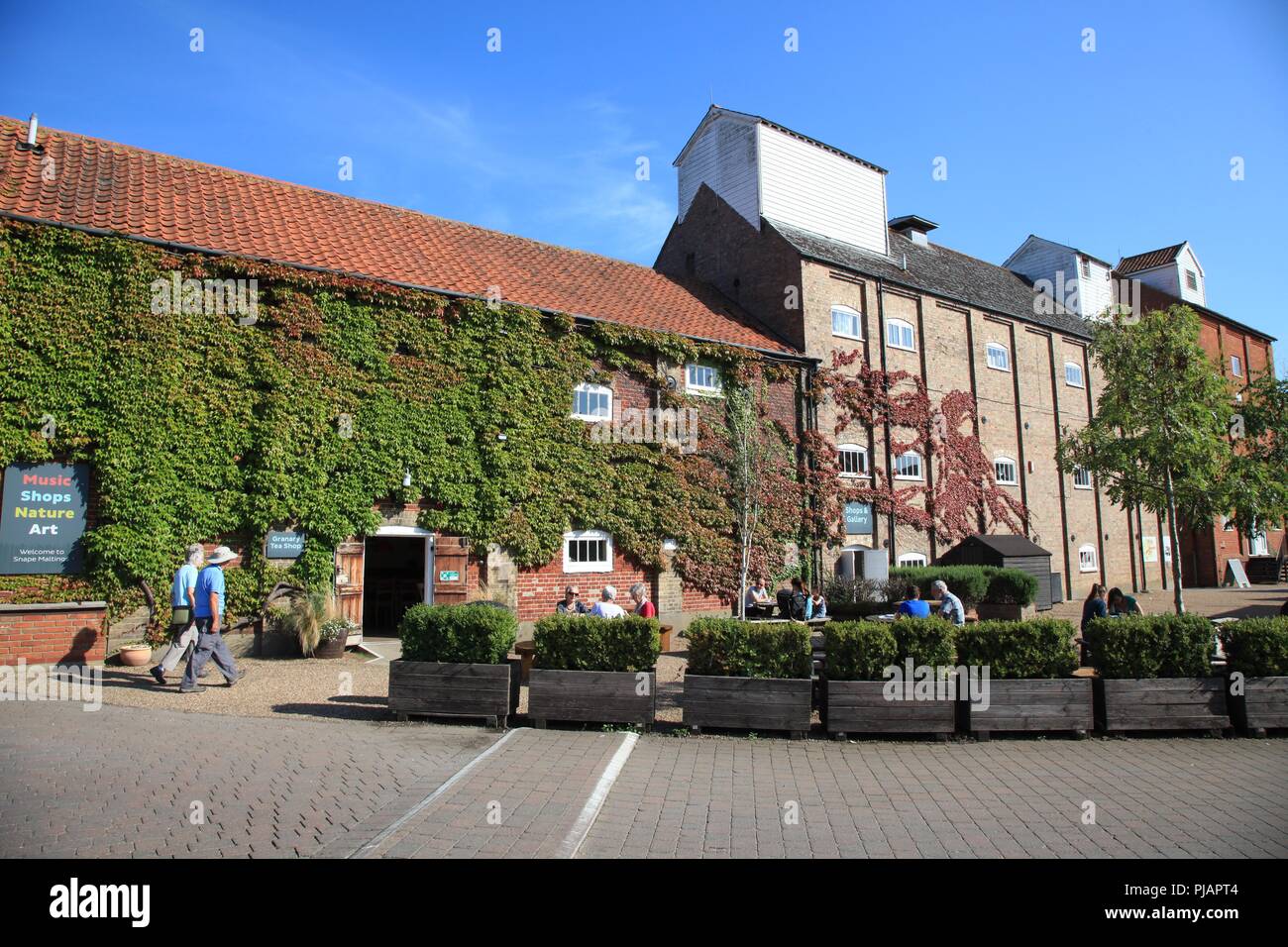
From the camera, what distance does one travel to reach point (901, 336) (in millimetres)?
24219

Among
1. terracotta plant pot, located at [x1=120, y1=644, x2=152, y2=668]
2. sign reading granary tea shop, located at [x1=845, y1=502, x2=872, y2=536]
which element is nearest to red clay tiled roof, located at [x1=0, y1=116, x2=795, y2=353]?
sign reading granary tea shop, located at [x1=845, y1=502, x2=872, y2=536]

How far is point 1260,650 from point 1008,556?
1380cm

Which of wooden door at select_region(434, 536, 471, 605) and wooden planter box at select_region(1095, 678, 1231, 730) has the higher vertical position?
wooden door at select_region(434, 536, 471, 605)

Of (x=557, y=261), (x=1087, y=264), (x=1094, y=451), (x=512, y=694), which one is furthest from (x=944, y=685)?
(x=1087, y=264)

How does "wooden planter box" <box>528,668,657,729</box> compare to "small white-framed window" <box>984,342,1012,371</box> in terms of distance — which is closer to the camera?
"wooden planter box" <box>528,668,657,729</box>

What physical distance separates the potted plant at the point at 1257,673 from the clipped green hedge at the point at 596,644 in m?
6.35

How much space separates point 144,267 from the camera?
43.0 ft

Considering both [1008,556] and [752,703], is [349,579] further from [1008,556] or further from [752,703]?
[1008,556]

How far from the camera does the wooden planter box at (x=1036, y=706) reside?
8.05 meters

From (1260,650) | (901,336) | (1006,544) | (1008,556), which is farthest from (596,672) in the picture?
(901,336)

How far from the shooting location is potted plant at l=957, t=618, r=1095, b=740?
8.05 m

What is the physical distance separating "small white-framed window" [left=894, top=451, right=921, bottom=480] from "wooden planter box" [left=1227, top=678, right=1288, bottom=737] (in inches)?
594

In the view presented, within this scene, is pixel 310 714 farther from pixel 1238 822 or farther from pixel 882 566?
pixel 882 566

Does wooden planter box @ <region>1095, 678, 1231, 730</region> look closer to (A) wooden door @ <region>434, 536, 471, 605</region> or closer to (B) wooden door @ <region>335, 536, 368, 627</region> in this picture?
(A) wooden door @ <region>434, 536, 471, 605</region>
